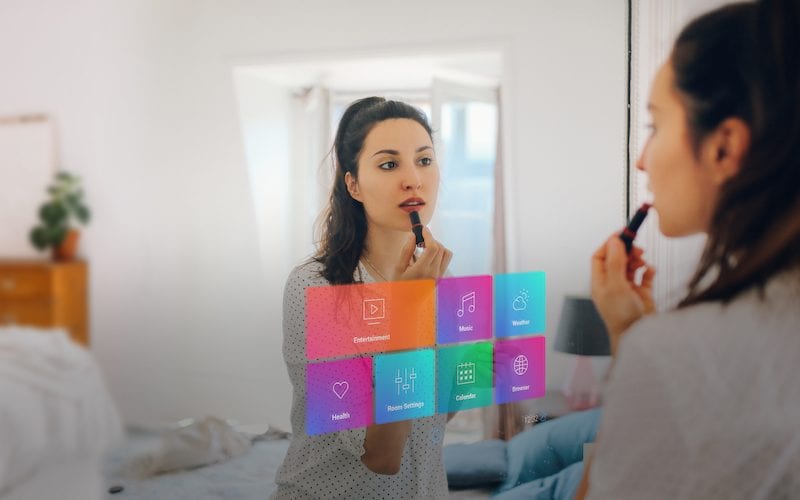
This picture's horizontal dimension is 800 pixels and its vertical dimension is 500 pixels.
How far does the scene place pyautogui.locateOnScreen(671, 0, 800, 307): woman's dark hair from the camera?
844 mm

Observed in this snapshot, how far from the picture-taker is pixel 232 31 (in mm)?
930

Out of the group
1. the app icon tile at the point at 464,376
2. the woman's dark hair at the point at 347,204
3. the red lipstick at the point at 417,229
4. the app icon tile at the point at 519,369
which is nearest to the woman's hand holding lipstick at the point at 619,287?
the app icon tile at the point at 519,369

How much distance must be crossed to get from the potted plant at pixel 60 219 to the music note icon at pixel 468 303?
60 centimetres

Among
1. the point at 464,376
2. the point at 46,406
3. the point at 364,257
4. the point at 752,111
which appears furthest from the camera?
the point at 464,376

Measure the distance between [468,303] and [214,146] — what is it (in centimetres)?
50

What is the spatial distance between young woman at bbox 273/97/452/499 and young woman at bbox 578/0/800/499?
36cm

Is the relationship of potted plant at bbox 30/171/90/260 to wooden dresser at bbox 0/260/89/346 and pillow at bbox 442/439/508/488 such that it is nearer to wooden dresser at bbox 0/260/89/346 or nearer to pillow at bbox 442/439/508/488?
wooden dresser at bbox 0/260/89/346

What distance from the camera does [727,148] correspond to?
92cm

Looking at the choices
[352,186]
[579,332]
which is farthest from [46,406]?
[579,332]

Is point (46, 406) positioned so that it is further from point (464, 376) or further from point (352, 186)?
point (464, 376)

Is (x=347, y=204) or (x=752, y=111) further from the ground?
(x=752, y=111)

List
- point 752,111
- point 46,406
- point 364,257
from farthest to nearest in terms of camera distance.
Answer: point 364,257, point 752,111, point 46,406

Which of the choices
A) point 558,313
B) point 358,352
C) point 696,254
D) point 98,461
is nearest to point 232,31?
point 358,352

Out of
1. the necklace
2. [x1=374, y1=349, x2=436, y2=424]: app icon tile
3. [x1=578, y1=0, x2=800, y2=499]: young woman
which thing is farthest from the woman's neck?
[x1=578, y1=0, x2=800, y2=499]: young woman
